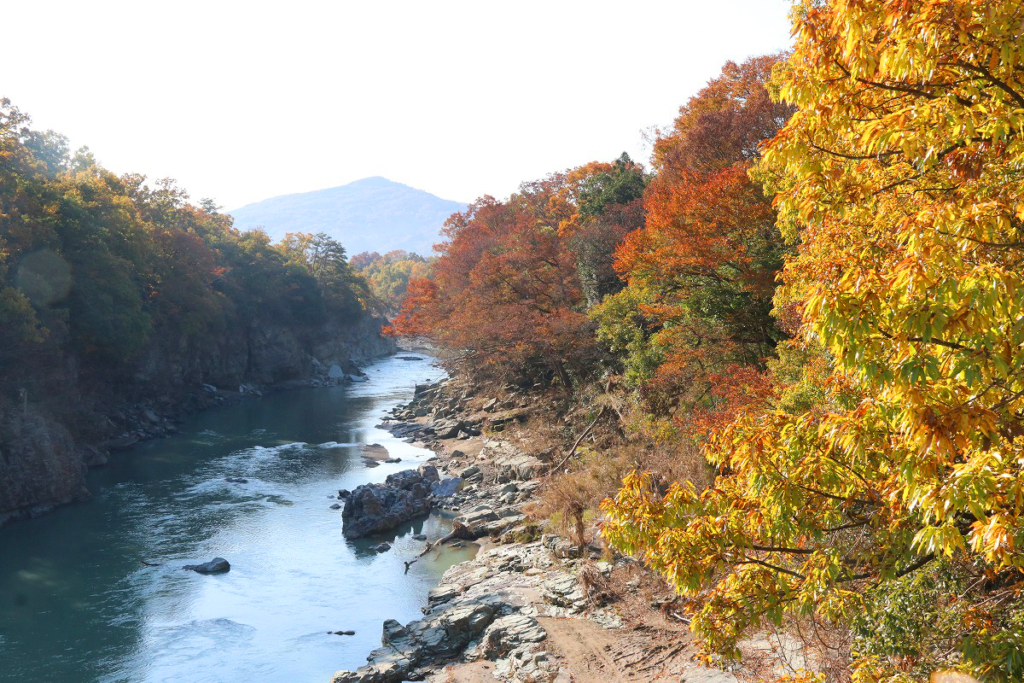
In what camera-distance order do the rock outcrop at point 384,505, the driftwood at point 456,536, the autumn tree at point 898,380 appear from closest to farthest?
the autumn tree at point 898,380
the driftwood at point 456,536
the rock outcrop at point 384,505

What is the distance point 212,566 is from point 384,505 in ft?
17.2

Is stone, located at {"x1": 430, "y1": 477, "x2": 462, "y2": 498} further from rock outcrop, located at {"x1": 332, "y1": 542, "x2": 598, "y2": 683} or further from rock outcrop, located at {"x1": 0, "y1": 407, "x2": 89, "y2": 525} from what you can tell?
rock outcrop, located at {"x1": 0, "y1": 407, "x2": 89, "y2": 525}

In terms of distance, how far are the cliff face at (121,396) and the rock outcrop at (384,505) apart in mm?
10575

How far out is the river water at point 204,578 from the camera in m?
13.8

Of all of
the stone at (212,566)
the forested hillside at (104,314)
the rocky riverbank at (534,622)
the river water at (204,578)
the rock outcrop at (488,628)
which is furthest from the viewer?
the forested hillside at (104,314)

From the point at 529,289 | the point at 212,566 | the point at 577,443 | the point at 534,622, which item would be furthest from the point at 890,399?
the point at 529,289

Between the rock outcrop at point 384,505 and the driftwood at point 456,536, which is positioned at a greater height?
the rock outcrop at point 384,505

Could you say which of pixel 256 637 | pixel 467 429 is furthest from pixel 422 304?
pixel 256 637

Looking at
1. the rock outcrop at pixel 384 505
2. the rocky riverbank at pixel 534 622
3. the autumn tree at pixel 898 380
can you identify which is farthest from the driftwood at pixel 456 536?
the autumn tree at pixel 898 380

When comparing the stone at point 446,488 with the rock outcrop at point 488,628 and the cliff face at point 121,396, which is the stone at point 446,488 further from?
the cliff face at point 121,396

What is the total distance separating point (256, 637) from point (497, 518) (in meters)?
7.31

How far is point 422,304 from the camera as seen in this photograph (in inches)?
1688

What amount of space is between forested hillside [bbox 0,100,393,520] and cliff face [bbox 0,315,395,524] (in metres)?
0.07

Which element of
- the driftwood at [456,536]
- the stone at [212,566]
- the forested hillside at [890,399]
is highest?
the forested hillside at [890,399]
